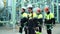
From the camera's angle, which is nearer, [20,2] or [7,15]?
[20,2]

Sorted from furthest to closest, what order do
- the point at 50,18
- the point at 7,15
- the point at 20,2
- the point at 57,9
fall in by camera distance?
the point at 57,9 < the point at 7,15 < the point at 20,2 < the point at 50,18

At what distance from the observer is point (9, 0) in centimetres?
2117

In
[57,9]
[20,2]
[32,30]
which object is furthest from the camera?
[57,9]

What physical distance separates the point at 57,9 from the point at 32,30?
14577 mm

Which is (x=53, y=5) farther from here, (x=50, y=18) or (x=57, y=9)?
(x=50, y=18)

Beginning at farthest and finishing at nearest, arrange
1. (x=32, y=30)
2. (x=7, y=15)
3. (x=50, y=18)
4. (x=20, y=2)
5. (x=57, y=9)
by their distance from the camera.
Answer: (x=57, y=9)
(x=7, y=15)
(x=20, y=2)
(x=50, y=18)
(x=32, y=30)

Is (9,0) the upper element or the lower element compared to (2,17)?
upper

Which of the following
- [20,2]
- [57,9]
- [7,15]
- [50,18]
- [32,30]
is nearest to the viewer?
[32,30]

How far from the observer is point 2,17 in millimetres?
20531

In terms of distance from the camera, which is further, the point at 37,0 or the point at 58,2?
the point at 58,2

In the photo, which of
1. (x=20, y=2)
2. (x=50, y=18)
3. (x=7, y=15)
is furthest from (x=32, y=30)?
(x=7, y=15)

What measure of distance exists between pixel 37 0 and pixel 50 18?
10.0 metres

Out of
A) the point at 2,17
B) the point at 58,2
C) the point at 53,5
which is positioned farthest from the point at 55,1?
the point at 2,17

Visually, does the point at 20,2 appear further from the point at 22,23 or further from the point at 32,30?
the point at 32,30
